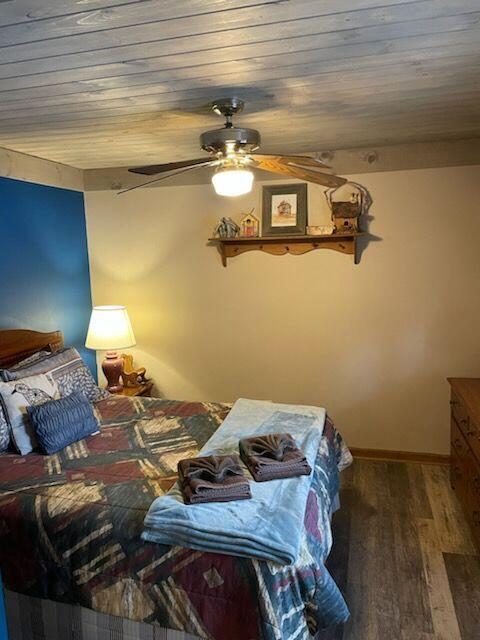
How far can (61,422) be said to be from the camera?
2.44m

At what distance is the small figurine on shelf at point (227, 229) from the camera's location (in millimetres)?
3582

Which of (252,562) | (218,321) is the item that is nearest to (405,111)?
(218,321)

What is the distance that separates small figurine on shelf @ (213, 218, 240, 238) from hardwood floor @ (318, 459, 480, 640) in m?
2.01

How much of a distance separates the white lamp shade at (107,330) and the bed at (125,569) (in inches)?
50.0

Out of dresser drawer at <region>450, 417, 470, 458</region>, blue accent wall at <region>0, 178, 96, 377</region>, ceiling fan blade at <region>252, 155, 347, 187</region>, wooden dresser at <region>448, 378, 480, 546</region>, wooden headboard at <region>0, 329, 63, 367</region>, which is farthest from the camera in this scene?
blue accent wall at <region>0, 178, 96, 377</region>

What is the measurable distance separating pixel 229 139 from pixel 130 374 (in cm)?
232

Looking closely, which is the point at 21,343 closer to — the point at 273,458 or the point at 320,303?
the point at 273,458

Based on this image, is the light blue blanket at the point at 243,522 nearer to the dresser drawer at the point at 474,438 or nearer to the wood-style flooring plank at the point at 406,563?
the wood-style flooring plank at the point at 406,563

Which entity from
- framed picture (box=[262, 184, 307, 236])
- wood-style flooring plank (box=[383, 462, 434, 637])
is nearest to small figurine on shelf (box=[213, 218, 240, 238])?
framed picture (box=[262, 184, 307, 236])

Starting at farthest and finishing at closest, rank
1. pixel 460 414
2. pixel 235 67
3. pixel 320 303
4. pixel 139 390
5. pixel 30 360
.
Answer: pixel 139 390 → pixel 320 303 → pixel 30 360 → pixel 460 414 → pixel 235 67

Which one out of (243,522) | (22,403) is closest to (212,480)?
(243,522)

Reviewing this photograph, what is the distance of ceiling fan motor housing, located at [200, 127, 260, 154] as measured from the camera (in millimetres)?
2188

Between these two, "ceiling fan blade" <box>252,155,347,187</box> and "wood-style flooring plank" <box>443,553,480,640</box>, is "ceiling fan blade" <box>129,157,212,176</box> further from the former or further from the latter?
"wood-style flooring plank" <box>443,553,480,640</box>

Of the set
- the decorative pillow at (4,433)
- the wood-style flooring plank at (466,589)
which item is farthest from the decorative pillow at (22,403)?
the wood-style flooring plank at (466,589)
